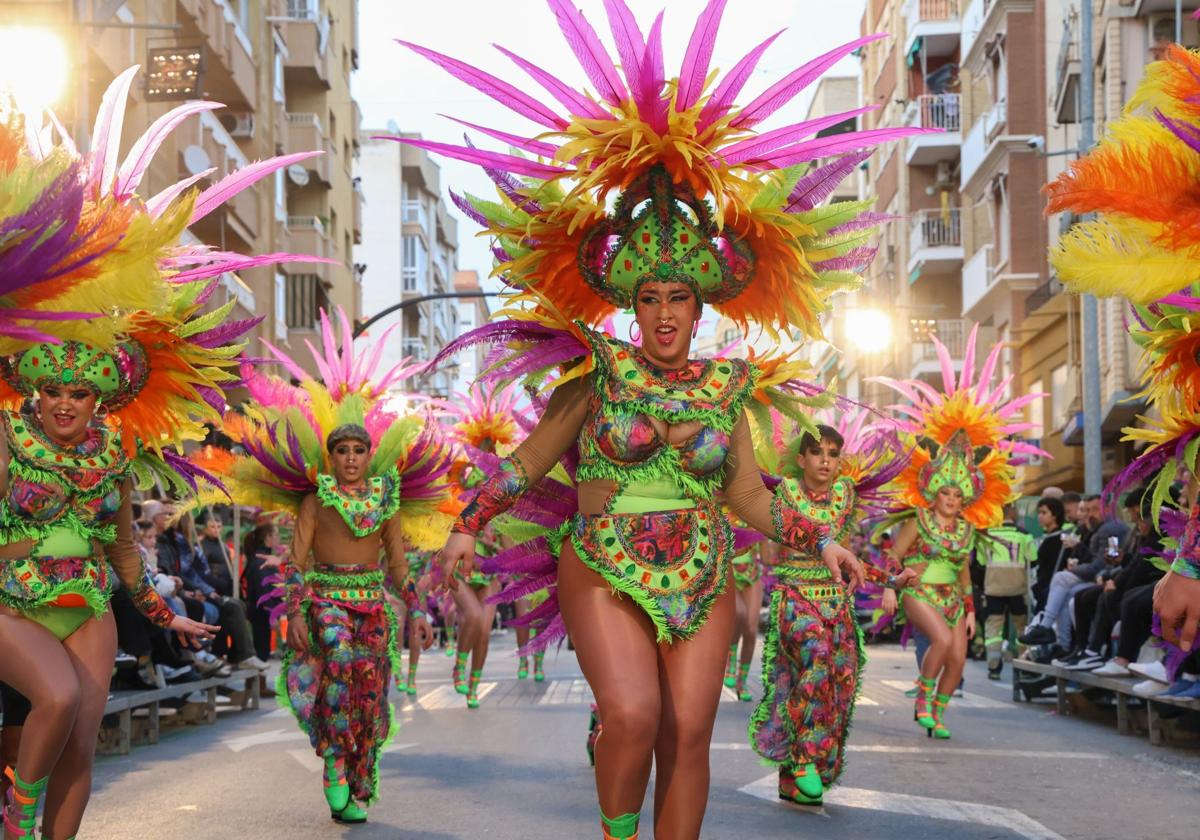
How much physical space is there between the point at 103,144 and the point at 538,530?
2192 millimetres

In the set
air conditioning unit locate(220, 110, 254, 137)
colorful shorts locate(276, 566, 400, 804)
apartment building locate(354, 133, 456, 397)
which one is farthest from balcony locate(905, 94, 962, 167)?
colorful shorts locate(276, 566, 400, 804)

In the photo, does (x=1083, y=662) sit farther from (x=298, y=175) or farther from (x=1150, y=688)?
(x=298, y=175)

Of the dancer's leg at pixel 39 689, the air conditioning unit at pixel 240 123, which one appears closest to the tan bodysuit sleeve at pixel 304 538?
the dancer's leg at pixel 39 689

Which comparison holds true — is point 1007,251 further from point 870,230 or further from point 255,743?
point 870,230

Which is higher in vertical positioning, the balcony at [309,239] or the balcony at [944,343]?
the balcony at [309,239]

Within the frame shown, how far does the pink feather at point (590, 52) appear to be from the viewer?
5.94 meters

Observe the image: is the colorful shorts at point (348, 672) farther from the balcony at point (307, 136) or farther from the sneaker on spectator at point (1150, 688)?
the balcony at point (307, 136)

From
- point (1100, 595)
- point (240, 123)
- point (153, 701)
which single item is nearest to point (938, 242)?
point (240, 123)

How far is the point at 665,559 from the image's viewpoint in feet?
18.8

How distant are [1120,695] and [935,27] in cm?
3703

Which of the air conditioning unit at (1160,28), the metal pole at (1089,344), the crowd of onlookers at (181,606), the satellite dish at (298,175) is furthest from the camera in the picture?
the satellite dish at (298,175)

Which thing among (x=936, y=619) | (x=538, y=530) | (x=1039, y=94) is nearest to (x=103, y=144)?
(x=538, y=530)

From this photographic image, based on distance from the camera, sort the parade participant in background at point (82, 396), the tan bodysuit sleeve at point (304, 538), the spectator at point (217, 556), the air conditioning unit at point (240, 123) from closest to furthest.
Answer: the parade participant in background at point (82, 396)
the tan bodysuit sleeve at point (304, 538)
the spectator at point (217, 556)
the air conditioning unit at point (240, 123)

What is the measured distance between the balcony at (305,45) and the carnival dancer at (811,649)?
111 feet
